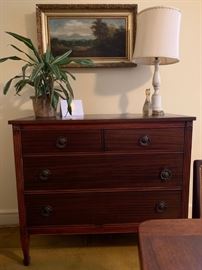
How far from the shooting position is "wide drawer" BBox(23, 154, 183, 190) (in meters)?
1.41

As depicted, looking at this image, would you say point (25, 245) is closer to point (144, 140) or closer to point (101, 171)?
point (101, 171)

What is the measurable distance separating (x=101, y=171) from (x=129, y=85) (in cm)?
84

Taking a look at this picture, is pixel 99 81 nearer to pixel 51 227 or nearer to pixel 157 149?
pixel 157 149

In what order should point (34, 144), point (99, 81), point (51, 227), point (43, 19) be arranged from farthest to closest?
1. point (99, 81)
2. point (43, 19)
3. point (51, 227)
4. point (34, 144)

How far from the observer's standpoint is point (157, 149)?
142cm

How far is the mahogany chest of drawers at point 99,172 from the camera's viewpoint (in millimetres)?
1377

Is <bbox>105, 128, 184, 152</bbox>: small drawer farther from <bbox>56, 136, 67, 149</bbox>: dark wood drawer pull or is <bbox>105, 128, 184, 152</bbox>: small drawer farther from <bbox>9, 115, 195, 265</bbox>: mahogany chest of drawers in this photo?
<bbox>56, 136, 67, 149</bbox>: dark wood drawer pull

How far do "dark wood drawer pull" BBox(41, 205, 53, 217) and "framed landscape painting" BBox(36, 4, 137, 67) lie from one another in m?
1.10

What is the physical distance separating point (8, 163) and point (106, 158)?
3.28 ft

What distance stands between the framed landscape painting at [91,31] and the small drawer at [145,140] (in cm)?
71

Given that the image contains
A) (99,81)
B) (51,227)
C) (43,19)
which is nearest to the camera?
(51,227)

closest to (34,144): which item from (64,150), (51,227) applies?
(64,150)

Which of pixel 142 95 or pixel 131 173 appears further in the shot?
pixel 142 95

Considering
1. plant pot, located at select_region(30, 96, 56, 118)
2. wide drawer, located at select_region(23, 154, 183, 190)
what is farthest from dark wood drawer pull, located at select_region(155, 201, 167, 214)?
plant pot, located at select_region(30, 96, 56, 118)
